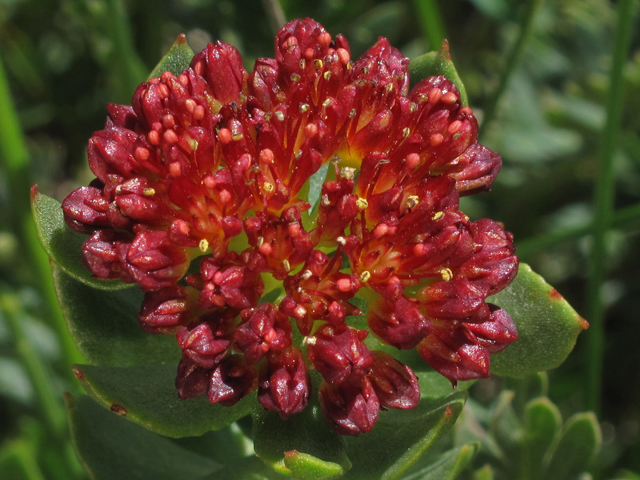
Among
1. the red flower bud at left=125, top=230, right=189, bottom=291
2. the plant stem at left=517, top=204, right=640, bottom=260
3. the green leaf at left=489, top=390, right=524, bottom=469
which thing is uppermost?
the red flower bud at left=125, top=230, right=189, bottom=291

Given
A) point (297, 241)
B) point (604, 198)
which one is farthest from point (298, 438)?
point (604, 198)

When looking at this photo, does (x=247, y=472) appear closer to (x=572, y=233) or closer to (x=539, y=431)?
(x=539, y=431)

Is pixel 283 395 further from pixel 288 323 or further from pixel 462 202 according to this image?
pixel 462 202

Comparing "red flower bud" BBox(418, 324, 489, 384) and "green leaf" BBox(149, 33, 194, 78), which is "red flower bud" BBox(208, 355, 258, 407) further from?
"green leaf" BBox(149, 33, 194, 78)

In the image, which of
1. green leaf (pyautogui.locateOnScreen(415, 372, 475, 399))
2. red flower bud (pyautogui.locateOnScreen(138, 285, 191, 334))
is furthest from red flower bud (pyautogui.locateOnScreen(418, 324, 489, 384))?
red flower bud (pyautogui.locateOnScreen(138, 285, 191, 334))

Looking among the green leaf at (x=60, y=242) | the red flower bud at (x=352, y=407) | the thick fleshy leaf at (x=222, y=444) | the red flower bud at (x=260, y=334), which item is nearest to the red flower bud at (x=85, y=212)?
the green leaf at (x=60, y=242)

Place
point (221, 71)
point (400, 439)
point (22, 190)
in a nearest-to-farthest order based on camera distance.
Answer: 1. point (400, 439)
2. point (221, 71)
3. point (22, 190)

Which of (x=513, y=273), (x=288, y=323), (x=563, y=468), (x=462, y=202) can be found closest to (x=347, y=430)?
(x=288, y=323)

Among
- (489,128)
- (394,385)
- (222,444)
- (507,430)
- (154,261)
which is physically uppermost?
(154,261)
